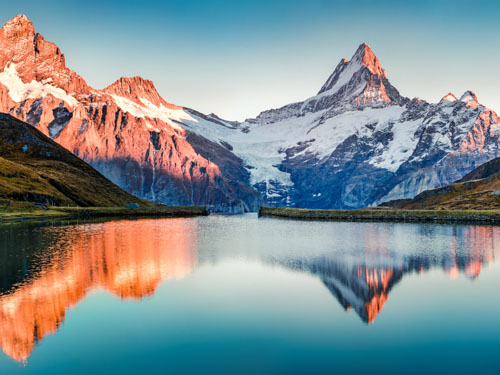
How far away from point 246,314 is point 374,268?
831 inches

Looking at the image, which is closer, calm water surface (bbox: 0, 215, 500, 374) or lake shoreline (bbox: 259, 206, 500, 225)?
calm water surface (bbox: 0, 215, 500, 374)

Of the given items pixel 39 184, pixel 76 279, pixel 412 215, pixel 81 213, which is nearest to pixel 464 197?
pixel 412 215

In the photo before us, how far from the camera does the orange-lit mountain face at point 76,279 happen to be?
24.8 meters

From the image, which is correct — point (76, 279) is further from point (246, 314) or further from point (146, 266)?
point (246, 314)

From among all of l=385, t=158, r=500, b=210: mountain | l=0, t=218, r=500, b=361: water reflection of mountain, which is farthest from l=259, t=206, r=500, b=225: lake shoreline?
l=0, t=218, r=500, b=361: water reflection of mountain

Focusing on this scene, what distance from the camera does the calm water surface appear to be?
21172 mm

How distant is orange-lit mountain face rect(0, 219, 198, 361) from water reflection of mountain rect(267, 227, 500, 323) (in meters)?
14.2

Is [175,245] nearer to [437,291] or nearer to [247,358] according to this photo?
[437,291]

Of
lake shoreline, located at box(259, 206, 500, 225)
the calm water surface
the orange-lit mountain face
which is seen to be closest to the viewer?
the calm water surface

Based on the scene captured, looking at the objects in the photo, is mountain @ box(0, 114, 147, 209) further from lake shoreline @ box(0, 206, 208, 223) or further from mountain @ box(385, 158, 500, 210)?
mountain @ box(385, 158, 500, 210)

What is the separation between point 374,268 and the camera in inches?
1770

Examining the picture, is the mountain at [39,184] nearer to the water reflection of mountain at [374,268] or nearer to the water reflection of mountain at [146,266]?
the water reflection of mountain at [146,266]

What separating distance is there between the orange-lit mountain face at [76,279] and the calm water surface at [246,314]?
132 mm

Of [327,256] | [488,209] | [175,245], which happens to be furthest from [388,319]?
[488,209]
